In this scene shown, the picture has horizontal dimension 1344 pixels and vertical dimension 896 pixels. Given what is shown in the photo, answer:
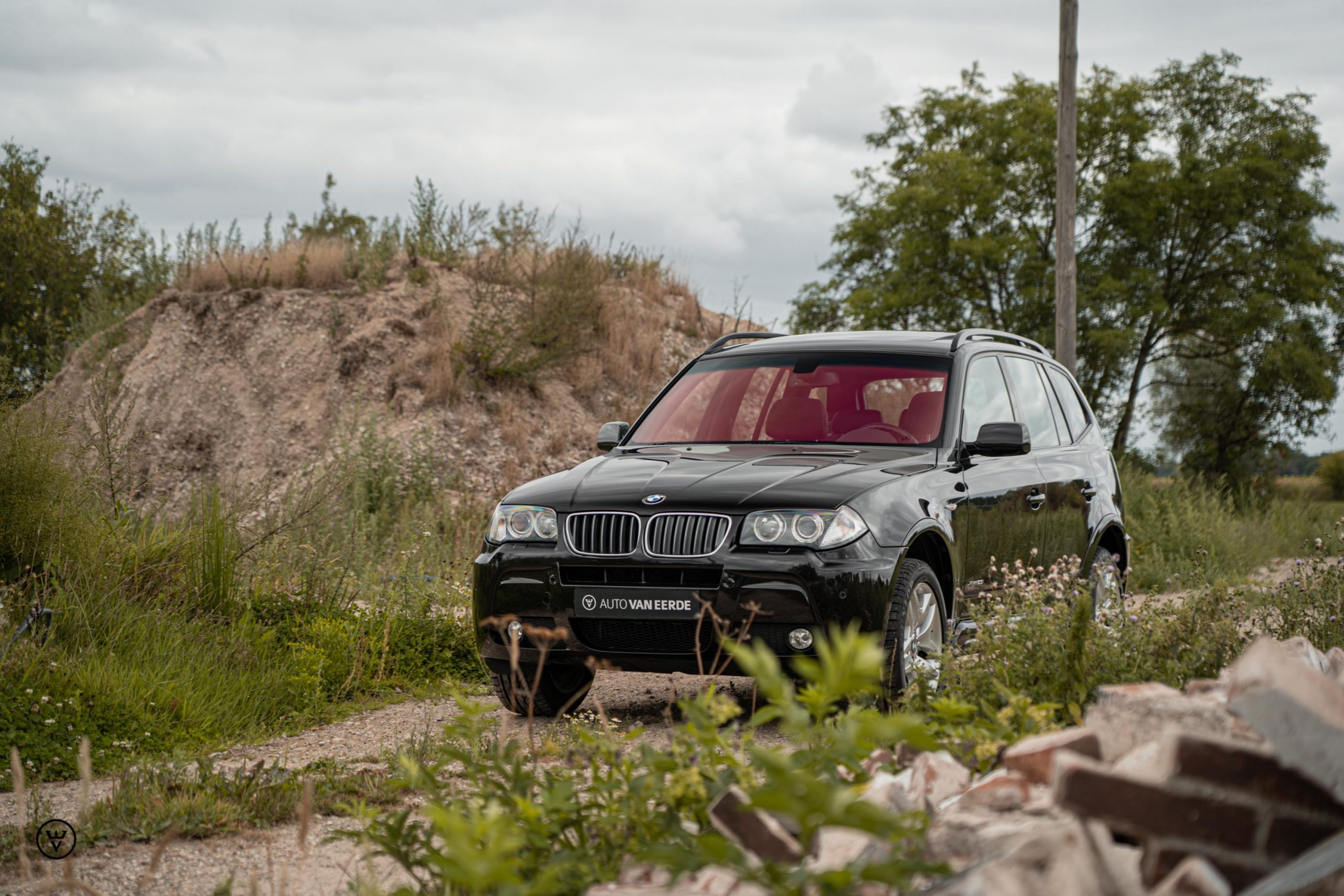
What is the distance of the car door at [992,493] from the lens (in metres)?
6.37

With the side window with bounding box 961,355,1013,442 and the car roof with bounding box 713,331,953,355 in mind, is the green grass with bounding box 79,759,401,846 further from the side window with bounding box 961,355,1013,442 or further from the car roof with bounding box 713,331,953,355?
the side window with bounding box 961,355,1013,442

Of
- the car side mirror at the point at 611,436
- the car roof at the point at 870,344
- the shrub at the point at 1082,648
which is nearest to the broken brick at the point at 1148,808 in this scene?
the shrub at the point at 1082,648

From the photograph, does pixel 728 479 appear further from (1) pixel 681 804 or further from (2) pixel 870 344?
(1) pixel 681 804

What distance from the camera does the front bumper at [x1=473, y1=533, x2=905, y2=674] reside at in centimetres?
526

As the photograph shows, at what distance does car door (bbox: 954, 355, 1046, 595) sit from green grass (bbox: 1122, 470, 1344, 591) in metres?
4.89

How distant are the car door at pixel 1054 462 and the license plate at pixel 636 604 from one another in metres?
2.77

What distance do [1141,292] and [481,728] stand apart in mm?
27891

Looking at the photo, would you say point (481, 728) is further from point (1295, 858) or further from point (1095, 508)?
point (1095, 508)

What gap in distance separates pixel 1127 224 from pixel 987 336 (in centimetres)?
2425

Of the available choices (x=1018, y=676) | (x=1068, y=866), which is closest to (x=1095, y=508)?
(x=1018, y=676)

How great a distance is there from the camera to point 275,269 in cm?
2084

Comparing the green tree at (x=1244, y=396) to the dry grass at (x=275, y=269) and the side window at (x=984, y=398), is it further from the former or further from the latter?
the side window at (x=984, y=398)

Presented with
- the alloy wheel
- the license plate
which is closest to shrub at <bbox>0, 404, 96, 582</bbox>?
the license plate

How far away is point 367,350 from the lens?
18.6 m
